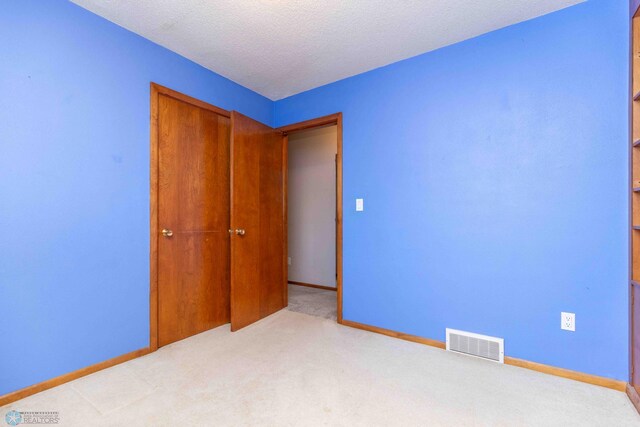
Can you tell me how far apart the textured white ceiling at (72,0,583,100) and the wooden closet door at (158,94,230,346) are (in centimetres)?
51

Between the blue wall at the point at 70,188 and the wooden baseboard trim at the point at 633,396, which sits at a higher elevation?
the blue wall at the point at 70,188

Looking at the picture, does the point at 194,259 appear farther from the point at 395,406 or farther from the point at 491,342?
the point at 491,342

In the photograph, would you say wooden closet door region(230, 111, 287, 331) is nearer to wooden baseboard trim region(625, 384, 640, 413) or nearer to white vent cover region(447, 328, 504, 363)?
white vent cover region(447, 328, 504, 363)

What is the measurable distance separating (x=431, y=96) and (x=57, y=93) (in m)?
2.54

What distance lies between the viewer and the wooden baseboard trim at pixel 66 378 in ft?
4.96

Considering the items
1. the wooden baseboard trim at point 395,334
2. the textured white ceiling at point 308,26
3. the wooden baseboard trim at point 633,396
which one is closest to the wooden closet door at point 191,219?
the textured white ceiling at point 308,26

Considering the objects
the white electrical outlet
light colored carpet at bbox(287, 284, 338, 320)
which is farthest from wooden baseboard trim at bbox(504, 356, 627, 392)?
light colored carpet at bbox(287, 284, 338, 320)

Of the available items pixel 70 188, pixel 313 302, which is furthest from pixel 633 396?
pixel 70 188

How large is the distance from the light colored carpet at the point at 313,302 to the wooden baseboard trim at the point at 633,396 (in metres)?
2.01

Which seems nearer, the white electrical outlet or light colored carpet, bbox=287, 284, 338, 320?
the white electrical outlet

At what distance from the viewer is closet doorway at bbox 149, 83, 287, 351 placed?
2.22 m

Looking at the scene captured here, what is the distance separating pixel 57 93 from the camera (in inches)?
67.2

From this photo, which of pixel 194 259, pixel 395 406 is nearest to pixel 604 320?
pixel 395 406

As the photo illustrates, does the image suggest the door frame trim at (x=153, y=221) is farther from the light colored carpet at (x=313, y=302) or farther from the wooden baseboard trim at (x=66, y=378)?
the light colored carpet at (x=313, y=302)
